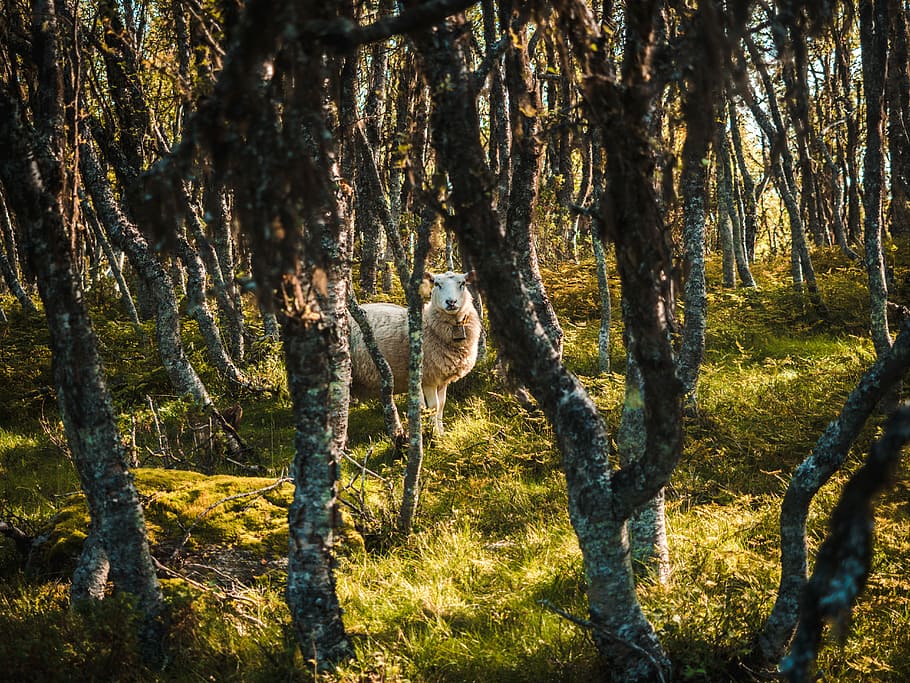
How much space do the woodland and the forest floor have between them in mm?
30

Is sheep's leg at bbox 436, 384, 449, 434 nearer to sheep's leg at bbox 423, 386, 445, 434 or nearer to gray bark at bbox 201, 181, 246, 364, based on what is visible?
sheep's leg at bbox 423, 386, 445, 434

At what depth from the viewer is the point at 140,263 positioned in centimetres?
822

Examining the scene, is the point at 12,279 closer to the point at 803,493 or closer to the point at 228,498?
the point at 228,498

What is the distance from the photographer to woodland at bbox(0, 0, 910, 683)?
242 centimetres

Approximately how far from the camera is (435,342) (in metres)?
10.1

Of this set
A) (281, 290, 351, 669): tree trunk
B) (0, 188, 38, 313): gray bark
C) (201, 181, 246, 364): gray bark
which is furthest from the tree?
(0, 188, 38, 313): gray bark

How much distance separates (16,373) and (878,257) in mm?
13590

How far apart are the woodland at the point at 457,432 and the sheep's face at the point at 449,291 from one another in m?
1.35

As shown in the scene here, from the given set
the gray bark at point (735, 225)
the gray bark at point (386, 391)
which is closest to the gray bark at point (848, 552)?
the gray bark at point (386, 391)

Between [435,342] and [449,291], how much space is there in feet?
2.97

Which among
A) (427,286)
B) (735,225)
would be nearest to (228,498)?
(427,286)

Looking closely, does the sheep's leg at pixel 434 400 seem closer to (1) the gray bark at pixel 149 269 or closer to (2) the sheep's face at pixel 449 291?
(2) the sheep's face at pixel 449 291

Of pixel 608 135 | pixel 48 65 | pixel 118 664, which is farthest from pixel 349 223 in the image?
pixel 118 664

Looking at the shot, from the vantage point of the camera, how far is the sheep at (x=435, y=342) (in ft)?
31.9
